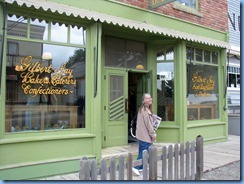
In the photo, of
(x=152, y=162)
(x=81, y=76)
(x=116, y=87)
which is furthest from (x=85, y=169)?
(x=116, y=87)

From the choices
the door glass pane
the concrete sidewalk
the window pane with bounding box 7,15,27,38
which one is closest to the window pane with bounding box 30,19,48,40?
the window pane with bounding box 7,15,27,38

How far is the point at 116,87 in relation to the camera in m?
8.00

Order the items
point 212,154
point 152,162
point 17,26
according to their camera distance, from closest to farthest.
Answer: point 152,162 < point 17,26 < point 212,154

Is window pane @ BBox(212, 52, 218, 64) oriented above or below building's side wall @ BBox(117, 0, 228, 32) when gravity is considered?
below

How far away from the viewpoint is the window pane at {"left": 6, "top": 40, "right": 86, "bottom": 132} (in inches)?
223

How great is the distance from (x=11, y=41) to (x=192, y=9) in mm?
6012

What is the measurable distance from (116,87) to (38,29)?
2.87 m

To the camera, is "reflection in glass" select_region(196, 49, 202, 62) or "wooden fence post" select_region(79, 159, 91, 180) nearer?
"wooden fence post" select_region(79, 159, 91, 180)

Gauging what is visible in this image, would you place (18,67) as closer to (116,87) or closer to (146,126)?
(146,126)

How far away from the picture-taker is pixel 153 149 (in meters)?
4.41

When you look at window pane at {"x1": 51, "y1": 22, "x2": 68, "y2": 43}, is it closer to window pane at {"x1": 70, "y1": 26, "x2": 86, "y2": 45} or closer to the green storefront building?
the green storefront building

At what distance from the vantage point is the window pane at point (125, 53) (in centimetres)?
791

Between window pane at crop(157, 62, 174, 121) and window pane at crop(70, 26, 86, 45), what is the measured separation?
3107 mm

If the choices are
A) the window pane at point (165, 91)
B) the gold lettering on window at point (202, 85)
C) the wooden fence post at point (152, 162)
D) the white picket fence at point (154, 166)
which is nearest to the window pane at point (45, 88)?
the white picket fence at point (154, 166)
